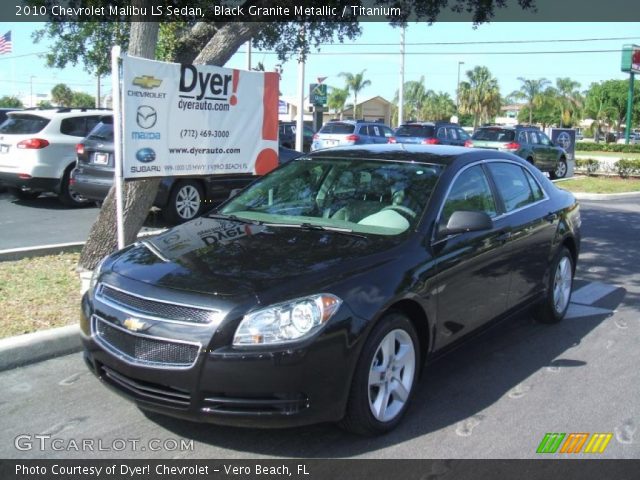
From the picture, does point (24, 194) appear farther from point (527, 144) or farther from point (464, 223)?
point (527, 144)

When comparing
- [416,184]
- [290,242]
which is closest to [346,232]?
[290,242]

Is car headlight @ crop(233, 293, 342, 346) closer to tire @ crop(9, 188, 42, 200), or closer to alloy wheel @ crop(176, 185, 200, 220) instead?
alloy wheel @ crop(176, 185, 200, 220)

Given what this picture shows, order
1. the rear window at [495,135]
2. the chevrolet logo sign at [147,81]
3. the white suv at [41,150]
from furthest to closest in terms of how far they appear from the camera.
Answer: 1. the rear window at [495,135]
2. the white suv at [41,150]
3. the chevrolet logo sign at [147,81]

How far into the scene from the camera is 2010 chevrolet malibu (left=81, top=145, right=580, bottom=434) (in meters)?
3.27

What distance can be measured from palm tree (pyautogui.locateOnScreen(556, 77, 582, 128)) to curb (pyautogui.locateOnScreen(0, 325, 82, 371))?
8391cm

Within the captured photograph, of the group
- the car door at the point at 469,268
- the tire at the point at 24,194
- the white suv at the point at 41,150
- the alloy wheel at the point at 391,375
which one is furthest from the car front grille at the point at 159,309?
the tire at the point at 24,194

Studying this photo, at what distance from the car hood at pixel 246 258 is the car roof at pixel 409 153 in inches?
40.9

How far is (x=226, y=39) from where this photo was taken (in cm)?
716

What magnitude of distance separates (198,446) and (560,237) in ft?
12.8

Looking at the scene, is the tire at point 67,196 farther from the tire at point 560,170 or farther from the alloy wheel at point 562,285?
the tire at point 560,170

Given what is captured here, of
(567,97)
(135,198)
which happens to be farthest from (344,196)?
(567,97)

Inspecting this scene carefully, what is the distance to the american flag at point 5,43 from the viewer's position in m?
21.3

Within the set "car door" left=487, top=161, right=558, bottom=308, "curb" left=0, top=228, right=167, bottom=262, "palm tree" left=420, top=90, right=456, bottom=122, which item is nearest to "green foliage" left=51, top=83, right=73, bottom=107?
"palm tree" left=420, top=90, right=456, bottom=122

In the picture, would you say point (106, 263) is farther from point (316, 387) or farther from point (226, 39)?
point (226, 39)
